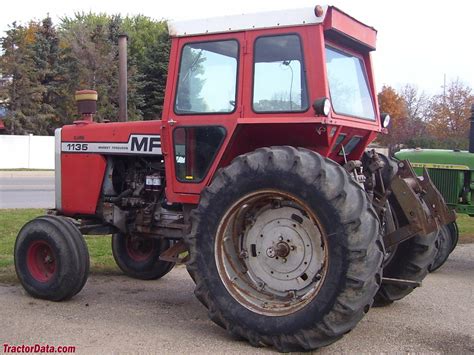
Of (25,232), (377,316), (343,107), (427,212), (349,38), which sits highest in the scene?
(349,38)

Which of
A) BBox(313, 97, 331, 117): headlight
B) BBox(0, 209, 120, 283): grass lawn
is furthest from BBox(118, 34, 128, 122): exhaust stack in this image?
BBox(313, 97, 331, 117): headlight

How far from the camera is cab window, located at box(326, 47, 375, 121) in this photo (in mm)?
5246

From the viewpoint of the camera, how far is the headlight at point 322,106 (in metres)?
4.58

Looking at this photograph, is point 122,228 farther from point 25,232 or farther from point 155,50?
point 155,50

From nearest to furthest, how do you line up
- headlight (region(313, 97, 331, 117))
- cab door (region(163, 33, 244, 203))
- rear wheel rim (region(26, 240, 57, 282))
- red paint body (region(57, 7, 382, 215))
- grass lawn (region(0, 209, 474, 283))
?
headlight (region(313, 97, 331, 117))
red paint body (region(57, 7, 382, 215))
cab door (region(163, 33, 244, 203))
rear wheel rim (region(26, 240, 57, 282))
grass lawn (region(0, 209, 474, 283))

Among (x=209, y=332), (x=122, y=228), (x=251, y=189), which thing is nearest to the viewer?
(x=251, y=189)

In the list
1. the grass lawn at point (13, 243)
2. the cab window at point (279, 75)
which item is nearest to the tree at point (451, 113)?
the grass lawn at point (13, 243)

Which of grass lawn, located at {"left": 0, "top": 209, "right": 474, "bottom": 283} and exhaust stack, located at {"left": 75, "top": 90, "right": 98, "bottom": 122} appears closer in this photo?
exhaust stack, located at {"left": 75, "top": 90, "right": 98, "bottom": 122}

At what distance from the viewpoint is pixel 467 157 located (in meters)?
8.95

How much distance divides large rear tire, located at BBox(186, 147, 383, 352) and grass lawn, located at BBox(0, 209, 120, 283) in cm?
295

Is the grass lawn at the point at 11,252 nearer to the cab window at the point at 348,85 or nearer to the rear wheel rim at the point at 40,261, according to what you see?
the rear wheel rim at the point at 40,261

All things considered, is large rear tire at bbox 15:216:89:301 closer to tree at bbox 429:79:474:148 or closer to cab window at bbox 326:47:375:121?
cab window at bbox 326:47:375:121

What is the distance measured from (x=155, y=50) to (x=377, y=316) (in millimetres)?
32794

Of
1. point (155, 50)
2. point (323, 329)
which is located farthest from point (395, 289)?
point (155, 50)
